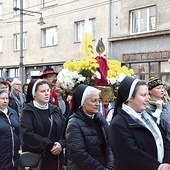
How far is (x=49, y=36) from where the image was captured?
78.4ft

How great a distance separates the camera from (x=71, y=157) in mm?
4062

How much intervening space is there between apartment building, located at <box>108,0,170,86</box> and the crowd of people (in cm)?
1171

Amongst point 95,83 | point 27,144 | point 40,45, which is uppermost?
point 40,45

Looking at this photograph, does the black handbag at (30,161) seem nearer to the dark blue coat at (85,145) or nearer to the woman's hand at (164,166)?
the dark blue coat at (85,145)

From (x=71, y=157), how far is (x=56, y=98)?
2480 millimetres

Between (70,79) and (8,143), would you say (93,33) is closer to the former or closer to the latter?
(70,79)

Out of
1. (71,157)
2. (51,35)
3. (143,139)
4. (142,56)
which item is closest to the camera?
(143,139)

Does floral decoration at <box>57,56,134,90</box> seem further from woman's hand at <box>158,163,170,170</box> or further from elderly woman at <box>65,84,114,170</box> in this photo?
woman's hand at <box>158,163,170,170</box>

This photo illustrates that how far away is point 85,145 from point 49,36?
2033cm

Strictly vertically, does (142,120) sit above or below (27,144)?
above

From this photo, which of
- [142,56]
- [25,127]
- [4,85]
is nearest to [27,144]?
[25,127]

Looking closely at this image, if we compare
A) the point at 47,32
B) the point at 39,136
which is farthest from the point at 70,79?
the point at 47,32

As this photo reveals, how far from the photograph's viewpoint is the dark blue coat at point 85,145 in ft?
12.9

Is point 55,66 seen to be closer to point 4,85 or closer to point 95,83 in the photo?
point 4,85
